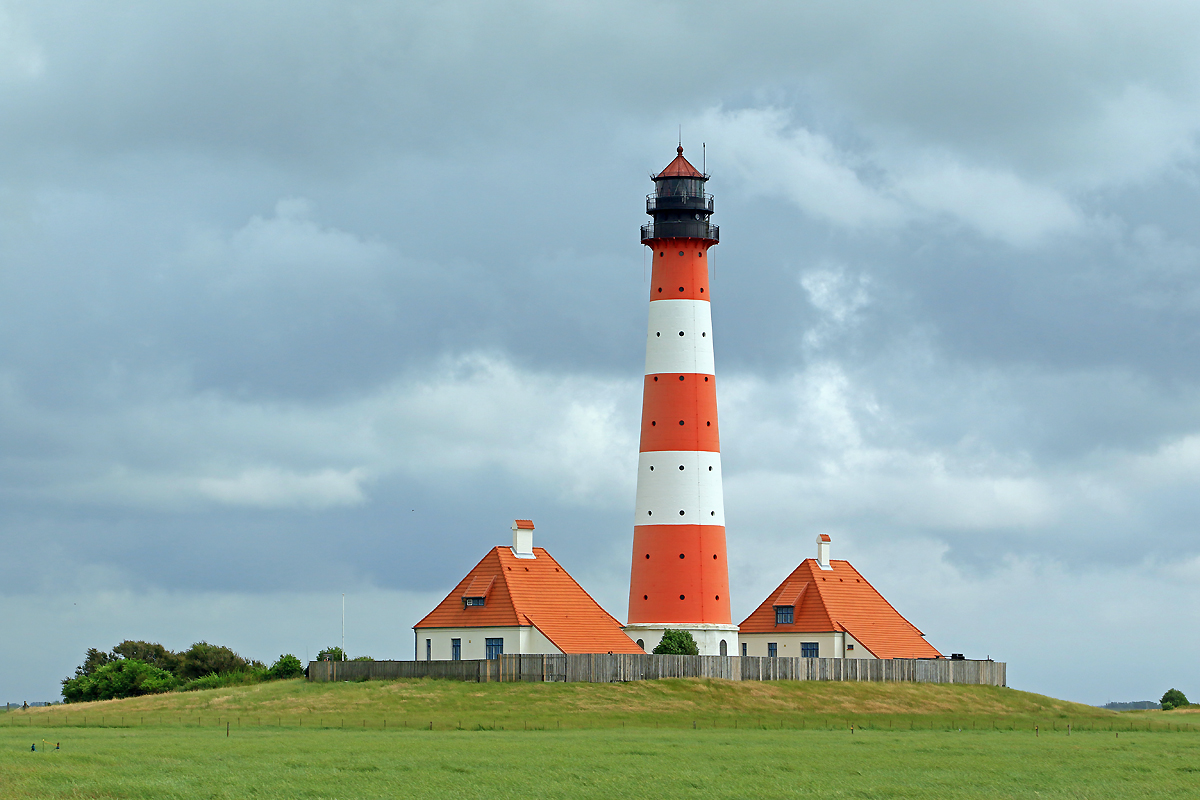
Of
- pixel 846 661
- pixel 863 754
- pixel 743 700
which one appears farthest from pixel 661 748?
pixel 846 661

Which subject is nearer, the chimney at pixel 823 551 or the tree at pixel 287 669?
the tree at pixel 287 669

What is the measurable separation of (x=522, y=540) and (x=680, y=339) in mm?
13002

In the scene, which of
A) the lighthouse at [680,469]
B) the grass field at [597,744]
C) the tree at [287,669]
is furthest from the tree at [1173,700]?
the tree at [287,669]

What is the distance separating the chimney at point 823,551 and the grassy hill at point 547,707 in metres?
12.3

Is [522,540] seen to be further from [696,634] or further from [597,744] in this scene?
[597,744]

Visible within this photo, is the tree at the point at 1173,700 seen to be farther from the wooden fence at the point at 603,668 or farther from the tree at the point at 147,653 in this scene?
the tree at the point at 147,653

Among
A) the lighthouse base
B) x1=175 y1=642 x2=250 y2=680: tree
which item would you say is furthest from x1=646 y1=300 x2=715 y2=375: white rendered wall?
x1=175 y1=642 x2=250 y2=680: tree

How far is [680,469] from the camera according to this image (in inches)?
2921

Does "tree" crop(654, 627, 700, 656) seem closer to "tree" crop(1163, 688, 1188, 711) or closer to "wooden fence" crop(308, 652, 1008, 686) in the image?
"wooden fence" crop(308, 652, 1008, 686)

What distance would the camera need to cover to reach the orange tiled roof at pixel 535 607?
237 feet

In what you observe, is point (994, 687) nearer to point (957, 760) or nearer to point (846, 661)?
point (846, 661)

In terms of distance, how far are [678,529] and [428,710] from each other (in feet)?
56.1

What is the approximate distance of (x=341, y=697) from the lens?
64.9 metres

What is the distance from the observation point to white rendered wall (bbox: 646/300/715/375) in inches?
2968
